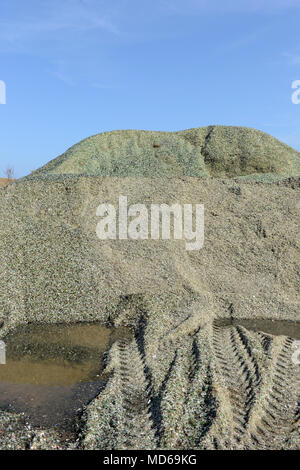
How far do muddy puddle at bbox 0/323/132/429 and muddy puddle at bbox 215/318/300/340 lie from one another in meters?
1.80

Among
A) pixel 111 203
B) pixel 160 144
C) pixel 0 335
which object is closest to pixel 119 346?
pixel 0 335

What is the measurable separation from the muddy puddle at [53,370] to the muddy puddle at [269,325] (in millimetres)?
1797

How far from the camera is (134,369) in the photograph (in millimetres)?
4836

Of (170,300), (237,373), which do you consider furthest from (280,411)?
(170,300)

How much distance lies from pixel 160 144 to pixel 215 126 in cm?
330

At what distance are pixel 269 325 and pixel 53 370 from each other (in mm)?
3670

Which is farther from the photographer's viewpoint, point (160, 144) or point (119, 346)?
point (160, 144)

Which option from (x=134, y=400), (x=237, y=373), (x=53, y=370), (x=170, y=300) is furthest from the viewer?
(x=170, y=300)

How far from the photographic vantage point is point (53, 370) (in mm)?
4867

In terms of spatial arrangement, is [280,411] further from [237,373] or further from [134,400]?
[134,400]

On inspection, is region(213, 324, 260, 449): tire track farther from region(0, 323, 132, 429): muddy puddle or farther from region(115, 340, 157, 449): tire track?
region(0, 323, 132, 429): muddy puddle

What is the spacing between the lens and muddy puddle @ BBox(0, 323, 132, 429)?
13.2ft

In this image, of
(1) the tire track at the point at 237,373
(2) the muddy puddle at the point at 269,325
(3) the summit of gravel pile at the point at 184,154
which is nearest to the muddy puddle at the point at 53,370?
(1) the tire track at the point at 237,373

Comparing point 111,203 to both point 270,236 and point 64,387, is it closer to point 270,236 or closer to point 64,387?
point 270,236
